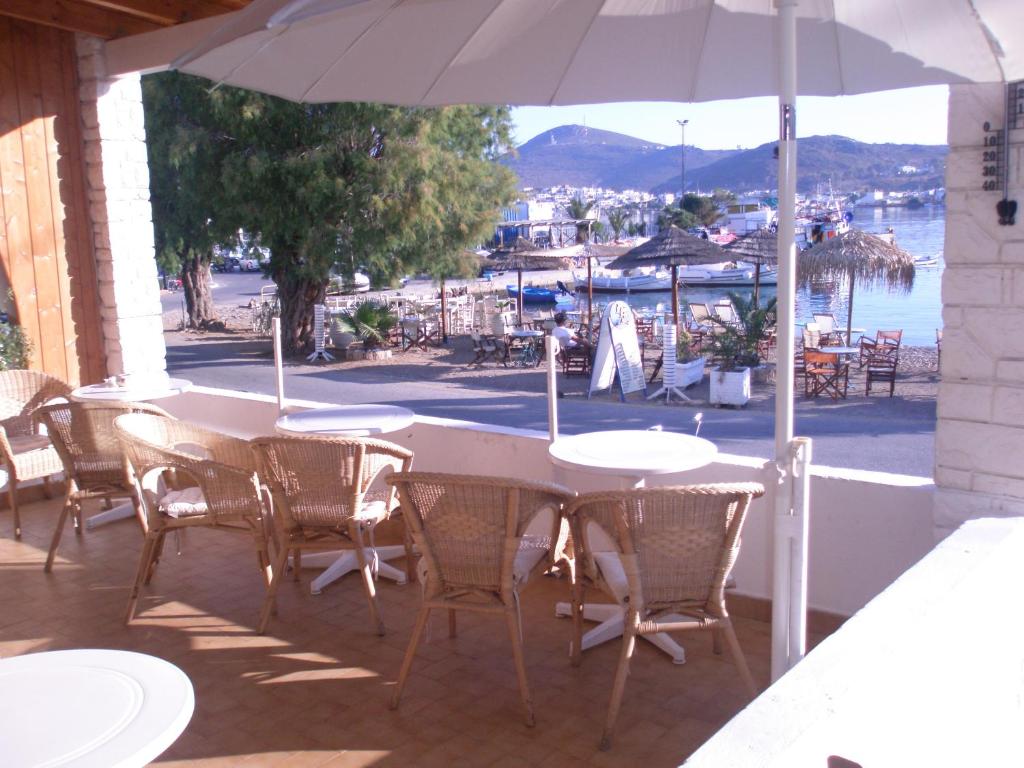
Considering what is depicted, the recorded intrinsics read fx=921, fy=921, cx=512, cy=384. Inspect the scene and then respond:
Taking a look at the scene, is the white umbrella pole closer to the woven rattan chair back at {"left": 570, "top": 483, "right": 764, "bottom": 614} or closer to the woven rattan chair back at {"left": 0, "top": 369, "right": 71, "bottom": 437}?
the woven rattan chair back at {"left": 570, "top": 483, "right": 764, "bottom": 614}

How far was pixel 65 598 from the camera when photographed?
389 cm

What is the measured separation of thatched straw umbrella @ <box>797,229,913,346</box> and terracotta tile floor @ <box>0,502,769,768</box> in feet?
46.0

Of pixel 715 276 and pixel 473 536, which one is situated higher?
pixel 715 276

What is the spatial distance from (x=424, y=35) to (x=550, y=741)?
2.18 metres

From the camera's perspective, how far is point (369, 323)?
1911 cm

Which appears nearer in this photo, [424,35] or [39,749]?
[39,749]

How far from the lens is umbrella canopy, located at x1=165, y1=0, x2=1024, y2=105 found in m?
2.48

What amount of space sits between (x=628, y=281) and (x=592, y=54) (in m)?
40.8

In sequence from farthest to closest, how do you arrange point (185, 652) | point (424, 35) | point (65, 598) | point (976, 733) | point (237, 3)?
1. point (237, 3)
2. point (65, 598)
3. point (185, 652)
4. point (424, 35)
5. point (976, 733)

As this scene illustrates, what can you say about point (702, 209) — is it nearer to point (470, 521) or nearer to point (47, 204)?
point (47, 204)

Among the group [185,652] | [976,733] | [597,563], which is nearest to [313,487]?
[185,652]

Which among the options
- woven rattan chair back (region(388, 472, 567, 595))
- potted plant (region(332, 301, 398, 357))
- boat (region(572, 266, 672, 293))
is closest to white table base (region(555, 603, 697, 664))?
woven rattan chair back (region(388, 472, 567, 595))

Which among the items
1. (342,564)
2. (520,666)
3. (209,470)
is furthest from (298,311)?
(520,666)

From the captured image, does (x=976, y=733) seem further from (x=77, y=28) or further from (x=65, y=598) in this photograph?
(x=77, y=28)
